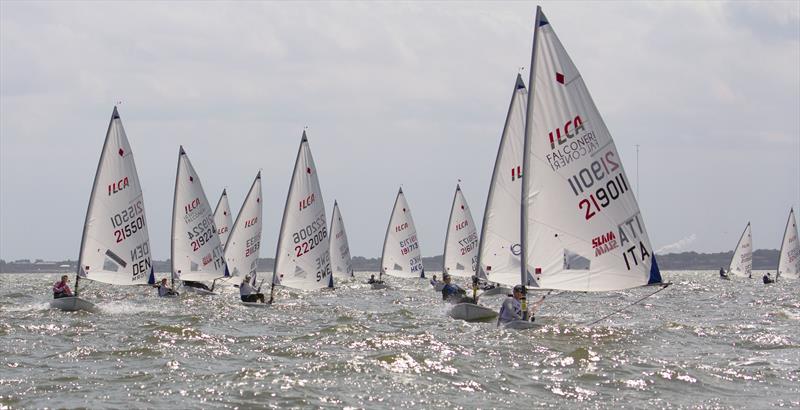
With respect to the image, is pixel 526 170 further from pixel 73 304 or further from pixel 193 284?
pixel 193 284

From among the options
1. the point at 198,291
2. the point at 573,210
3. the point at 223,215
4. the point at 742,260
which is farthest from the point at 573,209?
the point at 742,260

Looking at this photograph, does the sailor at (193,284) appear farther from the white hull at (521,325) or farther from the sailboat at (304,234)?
the white hull at (521,325)

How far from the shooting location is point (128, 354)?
752 inches

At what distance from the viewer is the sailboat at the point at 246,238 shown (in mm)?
46750

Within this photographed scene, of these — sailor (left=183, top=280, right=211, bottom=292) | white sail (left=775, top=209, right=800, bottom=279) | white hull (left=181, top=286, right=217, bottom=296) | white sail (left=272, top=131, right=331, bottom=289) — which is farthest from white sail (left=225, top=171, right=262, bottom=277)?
white sail (left=775, top=209, right=800, bottom=279)

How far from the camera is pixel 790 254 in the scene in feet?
253

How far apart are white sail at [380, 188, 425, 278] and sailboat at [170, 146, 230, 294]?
23.5 metres

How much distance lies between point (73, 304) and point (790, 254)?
196 feet

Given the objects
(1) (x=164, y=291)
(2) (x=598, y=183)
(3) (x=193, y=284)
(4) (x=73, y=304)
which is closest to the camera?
(2) (x=598, y=183)

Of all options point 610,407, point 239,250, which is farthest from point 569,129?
point 239,250

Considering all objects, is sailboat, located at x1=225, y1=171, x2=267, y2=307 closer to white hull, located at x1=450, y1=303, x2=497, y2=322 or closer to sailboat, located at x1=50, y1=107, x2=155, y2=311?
sailboat, located at x1=50, y1=107, x2=155, y2=311

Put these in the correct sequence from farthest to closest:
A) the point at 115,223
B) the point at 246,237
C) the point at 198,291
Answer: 1. the point at 246,237
2. the point at 198,291
3. the point at 115,223

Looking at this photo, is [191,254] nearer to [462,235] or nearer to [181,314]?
[181,314]

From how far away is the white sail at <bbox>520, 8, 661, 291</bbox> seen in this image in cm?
1962
